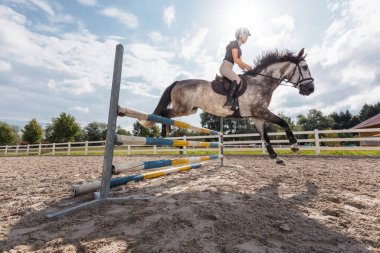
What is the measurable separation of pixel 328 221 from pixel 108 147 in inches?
90.8

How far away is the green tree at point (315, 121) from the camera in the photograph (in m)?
68.4

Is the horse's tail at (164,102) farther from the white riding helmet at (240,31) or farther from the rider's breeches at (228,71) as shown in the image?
the white riding helmet at (240,31)

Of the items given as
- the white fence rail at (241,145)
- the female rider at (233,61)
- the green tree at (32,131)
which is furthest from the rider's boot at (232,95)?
the green tree at (32,131)

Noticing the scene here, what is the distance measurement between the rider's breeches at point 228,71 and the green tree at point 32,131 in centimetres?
4152

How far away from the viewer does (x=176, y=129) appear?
12062mm

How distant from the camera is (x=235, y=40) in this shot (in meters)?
4.82

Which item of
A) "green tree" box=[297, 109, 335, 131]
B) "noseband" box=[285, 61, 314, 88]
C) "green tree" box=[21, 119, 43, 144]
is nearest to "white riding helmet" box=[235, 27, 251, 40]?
"noseband" box=[285, 61, 314, 88]

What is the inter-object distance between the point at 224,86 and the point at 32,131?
41.6 meters

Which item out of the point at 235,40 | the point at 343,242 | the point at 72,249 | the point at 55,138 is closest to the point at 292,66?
the point at 235,40

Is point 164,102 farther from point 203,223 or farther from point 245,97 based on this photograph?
point 203,223

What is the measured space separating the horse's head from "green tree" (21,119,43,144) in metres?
42.3

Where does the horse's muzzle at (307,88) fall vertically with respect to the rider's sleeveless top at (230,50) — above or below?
below

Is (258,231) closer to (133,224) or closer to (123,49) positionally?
(133,224)

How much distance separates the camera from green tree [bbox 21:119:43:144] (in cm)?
3681
